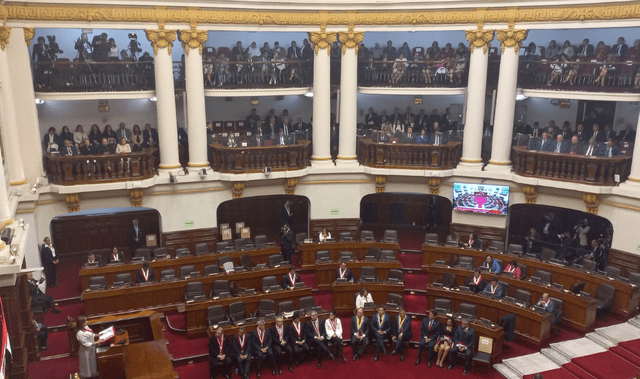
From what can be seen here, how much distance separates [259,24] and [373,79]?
3.97 metres

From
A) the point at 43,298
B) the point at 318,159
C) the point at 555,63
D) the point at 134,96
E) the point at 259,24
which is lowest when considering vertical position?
the point at 43,298

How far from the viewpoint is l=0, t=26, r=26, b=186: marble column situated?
13500mm

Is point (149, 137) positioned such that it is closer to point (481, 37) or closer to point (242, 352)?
point (242, 352)

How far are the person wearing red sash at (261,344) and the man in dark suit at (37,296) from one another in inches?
207

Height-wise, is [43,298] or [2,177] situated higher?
[2,177]

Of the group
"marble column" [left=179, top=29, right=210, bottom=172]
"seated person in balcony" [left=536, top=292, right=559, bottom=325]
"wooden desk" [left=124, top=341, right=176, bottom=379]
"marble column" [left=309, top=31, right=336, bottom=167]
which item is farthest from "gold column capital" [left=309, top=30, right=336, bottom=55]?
"wooden desk" [left=124, top=341, right=176, bottom=379]

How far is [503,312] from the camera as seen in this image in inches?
509

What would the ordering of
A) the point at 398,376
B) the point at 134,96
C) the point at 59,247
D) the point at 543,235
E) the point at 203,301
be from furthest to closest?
the point at 543,235 → the point at 59,247 → the point at 134,96 → the point at 203,301 → the point at 398,376

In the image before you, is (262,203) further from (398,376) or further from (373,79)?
(398,376)

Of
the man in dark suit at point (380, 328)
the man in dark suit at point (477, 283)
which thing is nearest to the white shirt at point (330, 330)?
the man in dark suit at point (380, 328)

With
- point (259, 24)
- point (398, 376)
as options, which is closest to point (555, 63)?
point (259, 24)

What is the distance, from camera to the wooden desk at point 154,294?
42.9ft

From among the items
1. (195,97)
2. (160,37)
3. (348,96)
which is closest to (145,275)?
(195,97)

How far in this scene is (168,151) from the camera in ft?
52.0
